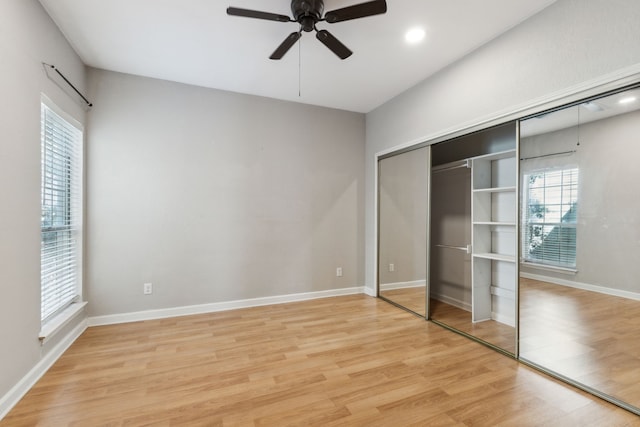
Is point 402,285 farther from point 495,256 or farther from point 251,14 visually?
point 251,14

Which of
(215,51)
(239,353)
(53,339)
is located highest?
(215,51)

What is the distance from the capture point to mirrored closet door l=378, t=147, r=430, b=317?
11.7 ft

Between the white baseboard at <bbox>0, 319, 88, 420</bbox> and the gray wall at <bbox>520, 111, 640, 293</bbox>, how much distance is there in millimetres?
3890

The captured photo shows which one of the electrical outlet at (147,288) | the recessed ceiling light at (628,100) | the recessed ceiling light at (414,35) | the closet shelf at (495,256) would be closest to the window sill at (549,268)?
the closet shelf at (495,256)

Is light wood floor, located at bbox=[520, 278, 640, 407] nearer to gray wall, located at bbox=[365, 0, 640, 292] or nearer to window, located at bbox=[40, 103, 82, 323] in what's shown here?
gray wall, located at bbox=[365, 0, 640, 292]

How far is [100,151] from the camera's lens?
324 centimetres

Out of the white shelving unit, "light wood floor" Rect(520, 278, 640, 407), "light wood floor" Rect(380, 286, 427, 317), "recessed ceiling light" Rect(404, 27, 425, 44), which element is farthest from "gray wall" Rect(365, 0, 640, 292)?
"light wood floor" Rect(380, 286, 427, 317)

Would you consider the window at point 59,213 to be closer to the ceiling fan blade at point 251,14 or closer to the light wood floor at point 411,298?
the ceiling fan blade at point 251,14

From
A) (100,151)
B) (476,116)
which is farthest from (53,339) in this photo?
(476,116)

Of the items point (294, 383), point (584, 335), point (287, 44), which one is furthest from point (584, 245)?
point (287, 44)

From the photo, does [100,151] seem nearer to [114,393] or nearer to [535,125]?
[114,393]

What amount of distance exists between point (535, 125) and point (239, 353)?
3.16 metres

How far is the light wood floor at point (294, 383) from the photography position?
70.2 inches

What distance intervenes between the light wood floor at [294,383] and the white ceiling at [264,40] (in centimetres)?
285
